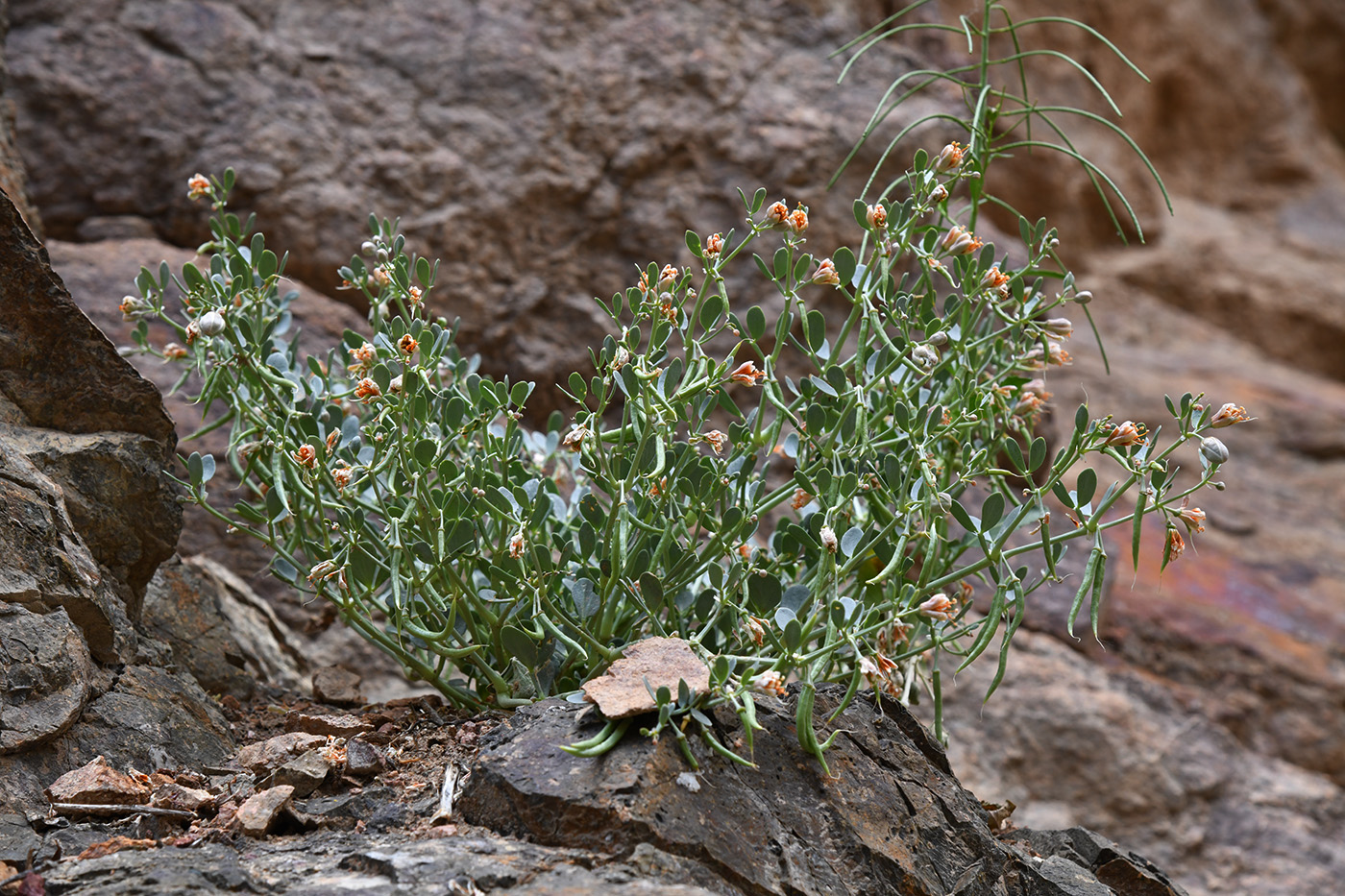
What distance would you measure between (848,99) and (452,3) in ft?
3.54

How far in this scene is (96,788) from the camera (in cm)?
112

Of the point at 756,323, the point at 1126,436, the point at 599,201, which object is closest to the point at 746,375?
the point at 756,323

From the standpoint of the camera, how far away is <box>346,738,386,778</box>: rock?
1.24 meters

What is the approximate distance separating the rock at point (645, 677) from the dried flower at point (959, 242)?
0.61 m

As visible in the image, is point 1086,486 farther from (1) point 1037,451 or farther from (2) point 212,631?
(2) point 212,631

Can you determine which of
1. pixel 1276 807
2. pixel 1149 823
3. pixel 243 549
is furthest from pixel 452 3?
pixel 1276 807

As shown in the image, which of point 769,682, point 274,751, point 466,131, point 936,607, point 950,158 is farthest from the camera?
point 466,131

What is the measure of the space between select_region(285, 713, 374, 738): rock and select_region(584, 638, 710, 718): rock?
13.8 inches

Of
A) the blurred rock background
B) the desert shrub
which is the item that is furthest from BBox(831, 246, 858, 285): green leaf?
the blurred rock background

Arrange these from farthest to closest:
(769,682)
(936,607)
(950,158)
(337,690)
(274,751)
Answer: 1. (337,690)
2. (950,158)
3. (274,751)
4. (936,607)
5. (769,682)

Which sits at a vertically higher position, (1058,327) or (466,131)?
(466,131)

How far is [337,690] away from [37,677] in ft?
1.46

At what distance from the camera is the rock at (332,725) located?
1340 millimetres

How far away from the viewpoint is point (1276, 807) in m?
2.46
